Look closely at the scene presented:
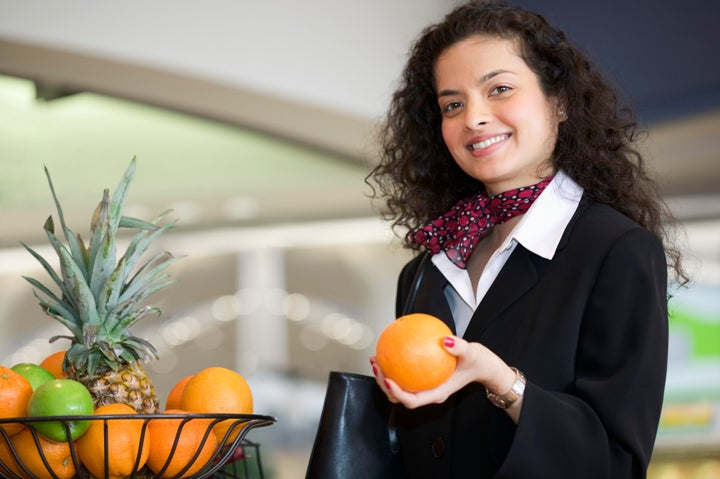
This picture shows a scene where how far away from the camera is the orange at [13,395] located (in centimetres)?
150

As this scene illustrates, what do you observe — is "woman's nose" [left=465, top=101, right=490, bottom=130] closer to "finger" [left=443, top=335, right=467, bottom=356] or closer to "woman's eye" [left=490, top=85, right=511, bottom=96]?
"woman's eye" [left=490, top=85, right=511, bottom=96]

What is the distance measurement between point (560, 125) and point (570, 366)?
23.1 inches

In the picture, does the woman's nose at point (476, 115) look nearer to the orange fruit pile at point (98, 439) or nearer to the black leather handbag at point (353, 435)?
the black leather handbag at point (353, 435)

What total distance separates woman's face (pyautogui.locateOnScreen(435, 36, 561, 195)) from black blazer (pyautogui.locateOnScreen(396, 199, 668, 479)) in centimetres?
15

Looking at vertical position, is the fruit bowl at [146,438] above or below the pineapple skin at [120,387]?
below

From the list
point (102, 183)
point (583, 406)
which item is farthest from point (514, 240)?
point (102, 183)

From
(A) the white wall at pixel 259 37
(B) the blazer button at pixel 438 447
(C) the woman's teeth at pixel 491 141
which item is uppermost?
(A) the white wall at pixel 259 37

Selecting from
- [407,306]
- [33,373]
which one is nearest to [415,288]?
[407,306]

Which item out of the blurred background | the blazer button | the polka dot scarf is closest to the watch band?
the blazer button

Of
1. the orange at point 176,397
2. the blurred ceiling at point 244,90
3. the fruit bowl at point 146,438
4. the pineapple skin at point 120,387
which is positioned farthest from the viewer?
the blurred ceiling at point 244,90

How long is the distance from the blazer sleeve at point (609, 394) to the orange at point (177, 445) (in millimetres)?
487

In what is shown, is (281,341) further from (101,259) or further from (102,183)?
(101,259)

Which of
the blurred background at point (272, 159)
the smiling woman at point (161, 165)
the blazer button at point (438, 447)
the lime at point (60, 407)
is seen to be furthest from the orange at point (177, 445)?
the smiling woman at point (161, 165)

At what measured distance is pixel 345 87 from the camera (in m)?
5.34
